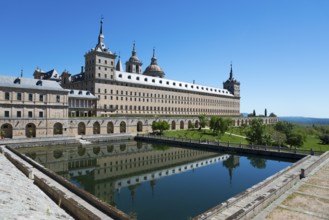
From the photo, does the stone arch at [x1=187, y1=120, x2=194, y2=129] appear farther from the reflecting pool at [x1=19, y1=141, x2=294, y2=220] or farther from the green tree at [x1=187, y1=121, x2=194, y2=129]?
the reflecting pool at [x1=19, y1=141, x2=294, y2=220]

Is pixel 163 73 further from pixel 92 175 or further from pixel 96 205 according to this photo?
pixel 96 205

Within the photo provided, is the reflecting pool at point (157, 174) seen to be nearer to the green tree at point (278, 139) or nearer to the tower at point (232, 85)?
the green tree at point (278, 139)

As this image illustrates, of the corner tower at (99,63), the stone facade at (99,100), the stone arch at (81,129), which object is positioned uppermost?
the corner tower at (99,63)

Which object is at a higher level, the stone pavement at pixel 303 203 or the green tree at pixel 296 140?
the green tree at pixel 296 140

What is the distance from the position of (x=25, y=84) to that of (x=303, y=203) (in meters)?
50.7

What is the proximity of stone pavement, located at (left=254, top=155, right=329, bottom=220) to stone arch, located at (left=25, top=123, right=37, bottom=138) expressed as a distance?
47076mm

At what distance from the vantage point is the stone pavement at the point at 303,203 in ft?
43.4

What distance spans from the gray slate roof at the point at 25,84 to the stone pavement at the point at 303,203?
48.4 m

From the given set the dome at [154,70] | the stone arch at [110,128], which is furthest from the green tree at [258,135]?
the dome at [154,70]

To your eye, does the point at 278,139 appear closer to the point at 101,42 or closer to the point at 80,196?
the point at 80,196

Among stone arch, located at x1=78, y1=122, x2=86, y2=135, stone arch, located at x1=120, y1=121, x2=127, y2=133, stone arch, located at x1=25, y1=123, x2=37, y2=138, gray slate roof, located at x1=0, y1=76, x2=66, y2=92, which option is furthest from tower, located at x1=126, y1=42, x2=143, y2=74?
stone arch, located at x1=25, y1=123, x2=37, y2=138

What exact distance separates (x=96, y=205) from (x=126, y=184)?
10.8 meters

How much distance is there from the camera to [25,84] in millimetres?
48438

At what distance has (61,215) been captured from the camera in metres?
12.8
